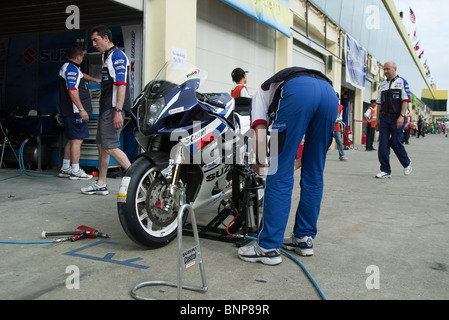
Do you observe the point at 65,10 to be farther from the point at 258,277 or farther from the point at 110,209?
the point at 258,277

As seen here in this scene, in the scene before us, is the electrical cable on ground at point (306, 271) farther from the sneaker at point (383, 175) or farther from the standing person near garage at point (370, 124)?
the standing person near garage at point (370, 124)

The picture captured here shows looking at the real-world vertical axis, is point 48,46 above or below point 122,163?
above

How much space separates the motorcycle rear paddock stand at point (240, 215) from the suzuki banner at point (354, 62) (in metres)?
14.9

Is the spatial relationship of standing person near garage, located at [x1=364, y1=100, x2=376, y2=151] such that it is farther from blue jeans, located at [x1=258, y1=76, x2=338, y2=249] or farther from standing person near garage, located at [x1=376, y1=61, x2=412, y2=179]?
blue jeans, located at [x1=258, y1=76, x2=338, y2=249]

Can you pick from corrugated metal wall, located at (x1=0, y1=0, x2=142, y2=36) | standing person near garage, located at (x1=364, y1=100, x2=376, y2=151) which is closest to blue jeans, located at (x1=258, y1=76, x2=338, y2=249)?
corrugated metal wall, located at (x1=0, y1=0, x2=142, y2=36)

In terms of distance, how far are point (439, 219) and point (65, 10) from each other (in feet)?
24.1

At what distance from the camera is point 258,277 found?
257 centimetres

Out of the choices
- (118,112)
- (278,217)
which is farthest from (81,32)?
(278,217)

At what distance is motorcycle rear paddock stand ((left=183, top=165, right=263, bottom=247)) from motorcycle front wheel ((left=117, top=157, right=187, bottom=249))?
1.24ft

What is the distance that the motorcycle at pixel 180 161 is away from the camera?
116 inches

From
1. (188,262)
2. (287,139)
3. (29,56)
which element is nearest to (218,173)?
(287,139)

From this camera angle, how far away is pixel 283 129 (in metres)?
2.81

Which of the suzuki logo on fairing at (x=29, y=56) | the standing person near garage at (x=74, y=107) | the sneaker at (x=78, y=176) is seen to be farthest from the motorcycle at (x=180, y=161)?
the suzuki logo on fairing at (x=29, y=56)

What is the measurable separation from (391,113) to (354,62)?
1180 cm
